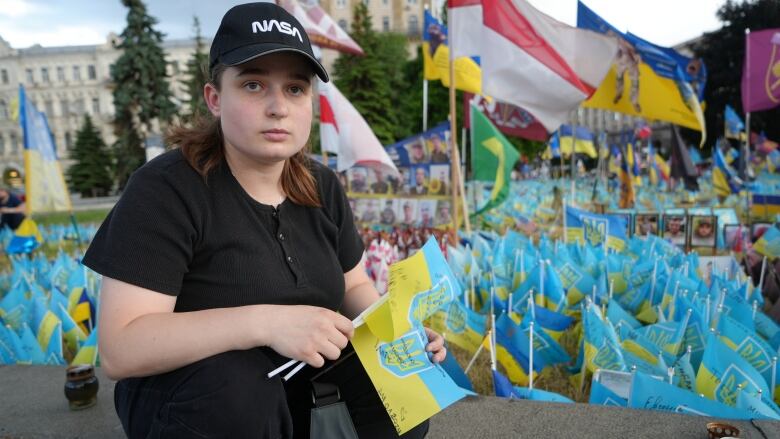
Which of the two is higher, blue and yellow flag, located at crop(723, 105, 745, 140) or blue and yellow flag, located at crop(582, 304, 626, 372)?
blue and yellow flag, located at crop(723, 105, 745, 140)

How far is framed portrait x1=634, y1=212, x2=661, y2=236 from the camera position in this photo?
6.32 m

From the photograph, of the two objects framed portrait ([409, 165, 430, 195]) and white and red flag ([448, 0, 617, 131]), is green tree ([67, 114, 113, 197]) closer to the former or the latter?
framed portrait ([409, 165, 430, 195])

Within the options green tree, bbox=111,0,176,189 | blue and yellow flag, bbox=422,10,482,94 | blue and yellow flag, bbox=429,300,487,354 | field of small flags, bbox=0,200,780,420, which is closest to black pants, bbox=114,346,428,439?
field of small flags, bbox=0,200,780,420

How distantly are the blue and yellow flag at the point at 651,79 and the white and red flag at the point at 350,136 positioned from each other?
251 cm

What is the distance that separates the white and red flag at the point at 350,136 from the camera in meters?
5.26

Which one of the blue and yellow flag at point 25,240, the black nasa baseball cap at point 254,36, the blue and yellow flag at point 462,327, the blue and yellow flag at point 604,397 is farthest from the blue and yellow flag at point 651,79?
the blue and yellow flag at point 25,240

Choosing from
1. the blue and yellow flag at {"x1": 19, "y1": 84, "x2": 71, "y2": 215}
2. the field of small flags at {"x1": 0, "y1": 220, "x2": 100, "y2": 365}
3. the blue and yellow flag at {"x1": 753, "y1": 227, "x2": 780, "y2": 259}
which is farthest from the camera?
the blue and yellow flag at {"x1": 19, "y1": 84, "x2": 71, "y2": 215}

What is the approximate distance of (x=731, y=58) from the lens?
94.0 feet

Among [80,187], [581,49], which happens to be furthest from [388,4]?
[581,49]

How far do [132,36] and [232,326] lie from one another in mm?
29930

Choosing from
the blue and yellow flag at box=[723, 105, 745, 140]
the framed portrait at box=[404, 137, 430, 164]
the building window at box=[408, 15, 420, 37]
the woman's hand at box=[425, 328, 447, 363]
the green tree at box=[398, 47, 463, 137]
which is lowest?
the woman's hand at box=[425, 328, 447, 363]

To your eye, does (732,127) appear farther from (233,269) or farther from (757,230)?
(233,269)

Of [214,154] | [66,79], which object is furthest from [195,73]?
[66,79]

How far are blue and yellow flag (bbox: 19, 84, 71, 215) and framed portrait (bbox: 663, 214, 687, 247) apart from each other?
681 centimetres
